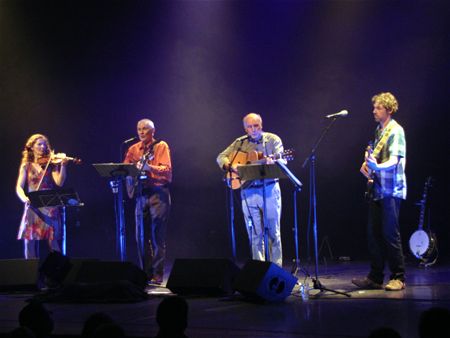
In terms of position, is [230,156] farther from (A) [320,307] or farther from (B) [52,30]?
(B) [52,30]

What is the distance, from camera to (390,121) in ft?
21.6

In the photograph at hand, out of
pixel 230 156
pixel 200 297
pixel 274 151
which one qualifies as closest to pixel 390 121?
pixel 274 151

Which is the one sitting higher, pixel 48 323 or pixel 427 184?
pixel 427 184

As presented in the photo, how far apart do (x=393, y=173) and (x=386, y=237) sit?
0.63m

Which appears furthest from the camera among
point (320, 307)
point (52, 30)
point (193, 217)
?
point (193, 217)

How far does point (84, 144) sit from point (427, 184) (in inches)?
209

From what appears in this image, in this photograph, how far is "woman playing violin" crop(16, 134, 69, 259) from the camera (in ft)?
25.8

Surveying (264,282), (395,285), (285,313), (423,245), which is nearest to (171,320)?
(285,313)

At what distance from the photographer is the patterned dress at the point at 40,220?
7.86 metres

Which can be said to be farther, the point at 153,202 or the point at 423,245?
the point at 423,245

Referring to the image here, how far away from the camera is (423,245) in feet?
30.6

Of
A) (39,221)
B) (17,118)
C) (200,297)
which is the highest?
(17,118)

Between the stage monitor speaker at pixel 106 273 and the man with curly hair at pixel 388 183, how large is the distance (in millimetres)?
2315

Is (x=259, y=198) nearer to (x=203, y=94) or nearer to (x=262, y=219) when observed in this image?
(x=262, y=219)
